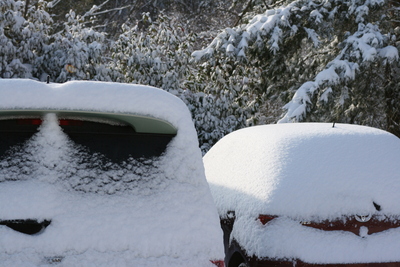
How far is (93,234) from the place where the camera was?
236 cm

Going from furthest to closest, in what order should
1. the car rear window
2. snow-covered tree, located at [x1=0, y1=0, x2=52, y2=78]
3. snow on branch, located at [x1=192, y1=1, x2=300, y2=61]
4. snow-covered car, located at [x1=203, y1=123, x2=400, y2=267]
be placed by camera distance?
snow-covered tree, located at [x1=0, y1=0, x2=52, y2=78], snow on branch, located at [x1=192, y1=1, x2=300, y2=61], snow-covered car, located at [x1=203, y1=123, x2=400, y2=267], the car rear window

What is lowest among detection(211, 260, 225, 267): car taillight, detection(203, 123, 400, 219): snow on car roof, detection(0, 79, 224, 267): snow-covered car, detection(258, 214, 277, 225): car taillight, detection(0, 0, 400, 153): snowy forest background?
detection(0, 0, 400, 153): snowy forest background

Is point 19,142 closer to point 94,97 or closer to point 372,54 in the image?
point 94,97

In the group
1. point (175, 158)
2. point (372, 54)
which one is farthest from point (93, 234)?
point (372, 54)

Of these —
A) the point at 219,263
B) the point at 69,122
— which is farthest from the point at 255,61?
the point at 219,263

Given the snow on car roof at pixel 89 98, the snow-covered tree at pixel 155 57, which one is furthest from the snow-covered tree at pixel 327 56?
the snow on car roof at pixel 89 98

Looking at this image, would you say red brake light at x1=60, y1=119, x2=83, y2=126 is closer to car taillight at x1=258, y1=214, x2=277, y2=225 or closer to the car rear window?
the car rear window

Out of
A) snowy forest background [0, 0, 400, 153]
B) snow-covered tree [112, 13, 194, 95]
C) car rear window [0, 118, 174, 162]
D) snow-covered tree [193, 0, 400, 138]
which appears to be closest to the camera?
car rear window [0, 118, 174, 162]

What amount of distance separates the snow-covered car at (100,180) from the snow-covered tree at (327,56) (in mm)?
7039

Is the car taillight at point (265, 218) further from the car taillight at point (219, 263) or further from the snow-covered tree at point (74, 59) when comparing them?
the snow-covered tree at point (74, 59)

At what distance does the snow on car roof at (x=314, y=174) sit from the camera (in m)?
3.85

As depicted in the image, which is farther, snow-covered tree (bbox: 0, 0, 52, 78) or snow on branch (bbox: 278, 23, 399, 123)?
snow-covered tree (bbox: 0, 0, 52, 78)

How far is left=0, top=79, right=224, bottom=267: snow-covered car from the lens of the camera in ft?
7.66

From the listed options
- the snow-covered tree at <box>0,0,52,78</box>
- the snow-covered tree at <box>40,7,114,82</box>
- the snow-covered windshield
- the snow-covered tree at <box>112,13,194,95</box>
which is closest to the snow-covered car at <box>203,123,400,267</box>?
the snow-covered windshield
